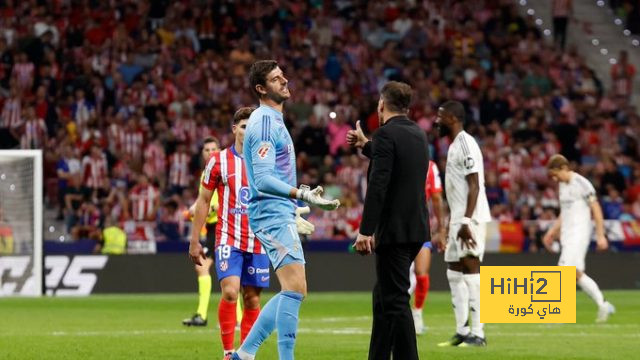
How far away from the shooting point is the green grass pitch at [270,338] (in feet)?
46.6

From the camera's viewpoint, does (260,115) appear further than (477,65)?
No

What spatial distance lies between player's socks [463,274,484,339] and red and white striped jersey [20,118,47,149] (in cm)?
1679

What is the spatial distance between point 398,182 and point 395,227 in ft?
1.24

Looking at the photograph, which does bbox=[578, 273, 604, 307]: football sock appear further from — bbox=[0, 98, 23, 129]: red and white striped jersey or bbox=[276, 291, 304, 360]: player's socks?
bbox=[0, 98, 23, 129]: red and white striped jersey

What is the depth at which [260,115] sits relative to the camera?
10.8 m

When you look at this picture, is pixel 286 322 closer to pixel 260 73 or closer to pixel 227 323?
pixel 260 73

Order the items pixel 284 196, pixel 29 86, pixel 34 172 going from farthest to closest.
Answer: pixel 29 86 → pixel 34 172 → pixel 284 196

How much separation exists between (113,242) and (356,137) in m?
16.2

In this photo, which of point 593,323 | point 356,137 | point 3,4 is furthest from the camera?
point 3,4

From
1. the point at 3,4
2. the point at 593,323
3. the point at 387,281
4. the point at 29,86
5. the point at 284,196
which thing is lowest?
the point at 593,323

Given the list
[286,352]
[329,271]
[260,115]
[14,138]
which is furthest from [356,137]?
[14,138]

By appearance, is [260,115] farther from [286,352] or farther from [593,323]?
[593,323]

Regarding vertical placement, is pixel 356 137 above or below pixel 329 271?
above

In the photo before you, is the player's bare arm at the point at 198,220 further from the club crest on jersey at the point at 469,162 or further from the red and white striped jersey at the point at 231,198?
the club crest on jersey at the point at 469,162
